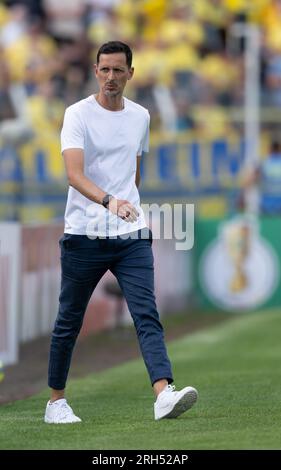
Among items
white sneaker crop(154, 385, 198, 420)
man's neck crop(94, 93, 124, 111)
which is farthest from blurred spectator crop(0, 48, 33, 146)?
white sneaker crop(154, 385, 198, 420)

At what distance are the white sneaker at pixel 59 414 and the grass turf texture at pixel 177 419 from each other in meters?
0.08

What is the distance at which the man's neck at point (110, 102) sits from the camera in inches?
289

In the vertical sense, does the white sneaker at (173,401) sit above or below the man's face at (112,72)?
below

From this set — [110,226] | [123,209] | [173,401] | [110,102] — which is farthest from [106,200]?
[173,401]

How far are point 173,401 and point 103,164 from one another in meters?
1.44

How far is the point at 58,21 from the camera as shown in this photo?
24.6 m

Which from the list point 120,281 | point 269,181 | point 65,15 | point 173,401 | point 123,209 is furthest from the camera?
point 65,15

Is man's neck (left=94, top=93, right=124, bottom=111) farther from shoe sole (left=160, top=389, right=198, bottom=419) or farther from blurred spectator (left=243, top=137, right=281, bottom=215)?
blurred spectator (left=243, top=137, right=281, bottom=215)

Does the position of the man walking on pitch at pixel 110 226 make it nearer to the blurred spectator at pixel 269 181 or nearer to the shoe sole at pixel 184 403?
the shoe sole at pixel 184 403

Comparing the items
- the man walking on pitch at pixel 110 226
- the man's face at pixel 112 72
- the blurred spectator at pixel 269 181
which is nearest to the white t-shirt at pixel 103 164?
the man walking on pitch at pixel 110 226

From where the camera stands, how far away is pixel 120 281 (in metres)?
7.49

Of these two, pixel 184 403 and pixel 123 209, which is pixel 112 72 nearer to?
pixel 123 209
